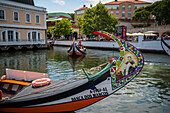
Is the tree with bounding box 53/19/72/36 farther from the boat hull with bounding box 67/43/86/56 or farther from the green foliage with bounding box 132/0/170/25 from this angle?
the boat hull with bounding box 67/43/86/56

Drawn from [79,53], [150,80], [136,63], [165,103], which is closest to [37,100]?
[136,63]

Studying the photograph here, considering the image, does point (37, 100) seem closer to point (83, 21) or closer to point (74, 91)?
point (74, 91)

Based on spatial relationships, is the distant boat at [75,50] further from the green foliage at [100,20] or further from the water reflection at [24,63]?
the green foliage at [100,20]

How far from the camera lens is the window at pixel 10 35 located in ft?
93.5

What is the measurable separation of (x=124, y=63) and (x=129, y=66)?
233mm

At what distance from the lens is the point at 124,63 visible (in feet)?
20.2

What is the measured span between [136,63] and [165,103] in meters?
2.43

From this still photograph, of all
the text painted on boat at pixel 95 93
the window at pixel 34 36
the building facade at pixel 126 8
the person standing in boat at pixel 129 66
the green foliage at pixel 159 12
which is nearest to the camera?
the text painted on boat at pixel 95 93

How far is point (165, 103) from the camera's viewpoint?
697cm

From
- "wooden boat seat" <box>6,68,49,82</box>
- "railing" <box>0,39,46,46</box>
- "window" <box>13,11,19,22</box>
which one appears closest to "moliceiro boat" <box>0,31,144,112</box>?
"wooden boat seat" <box>6,68,49,82</box>

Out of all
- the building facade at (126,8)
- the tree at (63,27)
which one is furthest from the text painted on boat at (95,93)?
the building facade at (126,8)

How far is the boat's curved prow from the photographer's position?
595cm

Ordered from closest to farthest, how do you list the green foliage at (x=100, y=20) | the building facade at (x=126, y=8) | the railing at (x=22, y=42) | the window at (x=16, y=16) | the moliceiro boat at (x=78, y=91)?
the moliceiro boat at (x=78, y=91)
the railing at (x=22, y=42)
the window at (x=16, y=16)
the green foliage at (x=100, y=20)
the building facade at (x=126, y=8)

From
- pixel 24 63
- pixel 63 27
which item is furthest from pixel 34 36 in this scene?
pixel 24 63
